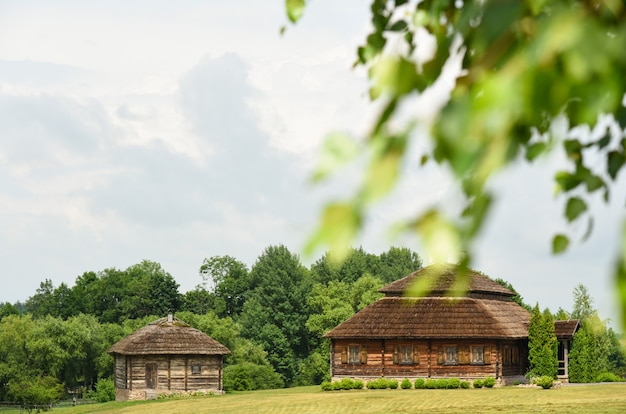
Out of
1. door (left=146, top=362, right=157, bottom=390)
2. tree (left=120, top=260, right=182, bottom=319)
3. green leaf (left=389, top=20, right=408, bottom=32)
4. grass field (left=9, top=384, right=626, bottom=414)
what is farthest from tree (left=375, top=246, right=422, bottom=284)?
green leaf (left=389, top=20, right=408, bottom=32)

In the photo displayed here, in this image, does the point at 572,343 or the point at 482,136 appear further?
the point at 572,343

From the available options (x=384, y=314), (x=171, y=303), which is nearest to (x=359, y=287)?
(x=171, y=303)

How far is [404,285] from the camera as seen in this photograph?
51156 mm

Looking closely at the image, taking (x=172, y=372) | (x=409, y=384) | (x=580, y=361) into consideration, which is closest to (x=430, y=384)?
(x=409, y=384)

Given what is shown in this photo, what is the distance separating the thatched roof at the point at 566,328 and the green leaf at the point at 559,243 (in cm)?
4537

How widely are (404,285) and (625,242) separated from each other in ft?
163

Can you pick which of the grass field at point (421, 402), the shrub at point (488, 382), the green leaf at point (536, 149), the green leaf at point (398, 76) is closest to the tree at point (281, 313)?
the grass field at point (421, 402)

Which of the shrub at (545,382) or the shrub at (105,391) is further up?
the shrub at (545,382)

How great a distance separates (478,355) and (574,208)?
144ft

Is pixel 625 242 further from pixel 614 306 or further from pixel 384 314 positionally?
pixel 384 314

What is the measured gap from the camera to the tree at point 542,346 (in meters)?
45.0

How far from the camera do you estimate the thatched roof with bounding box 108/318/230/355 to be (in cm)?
5006

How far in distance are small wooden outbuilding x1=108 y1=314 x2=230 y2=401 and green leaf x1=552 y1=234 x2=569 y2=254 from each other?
4776 centimetres

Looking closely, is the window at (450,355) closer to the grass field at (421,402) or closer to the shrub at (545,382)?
the grass field at (421,402)
